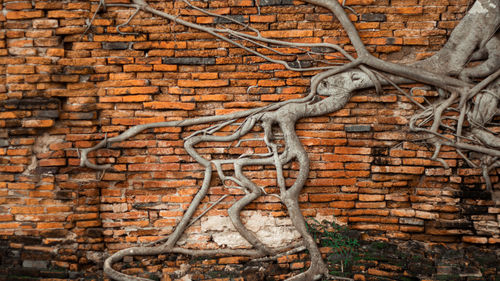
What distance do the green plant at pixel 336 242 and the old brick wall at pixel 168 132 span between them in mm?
102

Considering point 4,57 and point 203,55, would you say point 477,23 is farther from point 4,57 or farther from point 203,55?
point 4,57

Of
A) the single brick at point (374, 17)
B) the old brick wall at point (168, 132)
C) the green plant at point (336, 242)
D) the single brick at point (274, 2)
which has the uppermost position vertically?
the single brick at point (274, 2)

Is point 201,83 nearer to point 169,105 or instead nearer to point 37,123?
point 169,105

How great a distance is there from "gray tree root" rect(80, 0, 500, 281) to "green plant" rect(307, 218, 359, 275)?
121mm

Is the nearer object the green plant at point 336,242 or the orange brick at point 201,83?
the green plant at point 336,242

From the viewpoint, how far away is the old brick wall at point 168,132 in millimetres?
2930

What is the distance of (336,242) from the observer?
2.91m

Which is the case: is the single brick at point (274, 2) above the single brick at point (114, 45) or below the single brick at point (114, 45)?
above

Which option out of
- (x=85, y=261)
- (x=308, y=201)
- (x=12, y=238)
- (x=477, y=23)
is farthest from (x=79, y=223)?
(x=477, y=23)

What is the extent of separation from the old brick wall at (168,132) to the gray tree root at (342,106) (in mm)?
84

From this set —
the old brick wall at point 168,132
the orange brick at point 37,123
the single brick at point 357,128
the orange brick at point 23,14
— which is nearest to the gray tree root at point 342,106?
the old brick wall at point 168,132

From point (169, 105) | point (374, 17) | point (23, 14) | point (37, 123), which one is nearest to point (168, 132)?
point (169, 105)

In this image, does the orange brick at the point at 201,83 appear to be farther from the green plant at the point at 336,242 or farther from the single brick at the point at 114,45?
the green plant at the point at 336,242

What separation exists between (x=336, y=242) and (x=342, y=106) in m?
1.27
